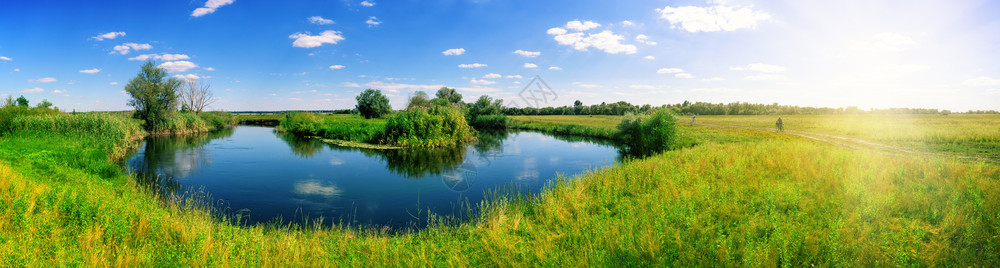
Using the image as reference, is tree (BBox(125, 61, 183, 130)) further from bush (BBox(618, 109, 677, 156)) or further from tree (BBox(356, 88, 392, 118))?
bush (BBox(618, 109, 677, 156))

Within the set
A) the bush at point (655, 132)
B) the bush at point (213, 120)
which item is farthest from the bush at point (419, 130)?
the bush at point (213, 120)

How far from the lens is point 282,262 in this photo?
529cm

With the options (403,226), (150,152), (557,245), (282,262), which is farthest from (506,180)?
(150,152)

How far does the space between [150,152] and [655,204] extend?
93.8 feet

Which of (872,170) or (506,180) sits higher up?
(872,170)

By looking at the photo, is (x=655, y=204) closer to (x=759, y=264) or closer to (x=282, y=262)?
(x=759, y=264)

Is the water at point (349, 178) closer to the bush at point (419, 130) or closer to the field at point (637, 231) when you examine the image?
the bush at point (419, 130)

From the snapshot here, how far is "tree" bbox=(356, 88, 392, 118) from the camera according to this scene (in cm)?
6881

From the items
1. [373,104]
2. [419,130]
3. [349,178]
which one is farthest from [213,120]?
[349,178]

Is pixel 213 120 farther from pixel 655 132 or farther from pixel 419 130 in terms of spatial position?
pixel 655 132

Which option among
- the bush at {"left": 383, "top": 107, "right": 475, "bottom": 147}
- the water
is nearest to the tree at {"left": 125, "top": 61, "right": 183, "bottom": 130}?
the water

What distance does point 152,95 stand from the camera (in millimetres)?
37562

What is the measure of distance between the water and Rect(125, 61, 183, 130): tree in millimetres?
17167

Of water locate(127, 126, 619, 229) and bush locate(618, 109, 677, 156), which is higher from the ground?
bush locate(618, 109, 677, 156)
